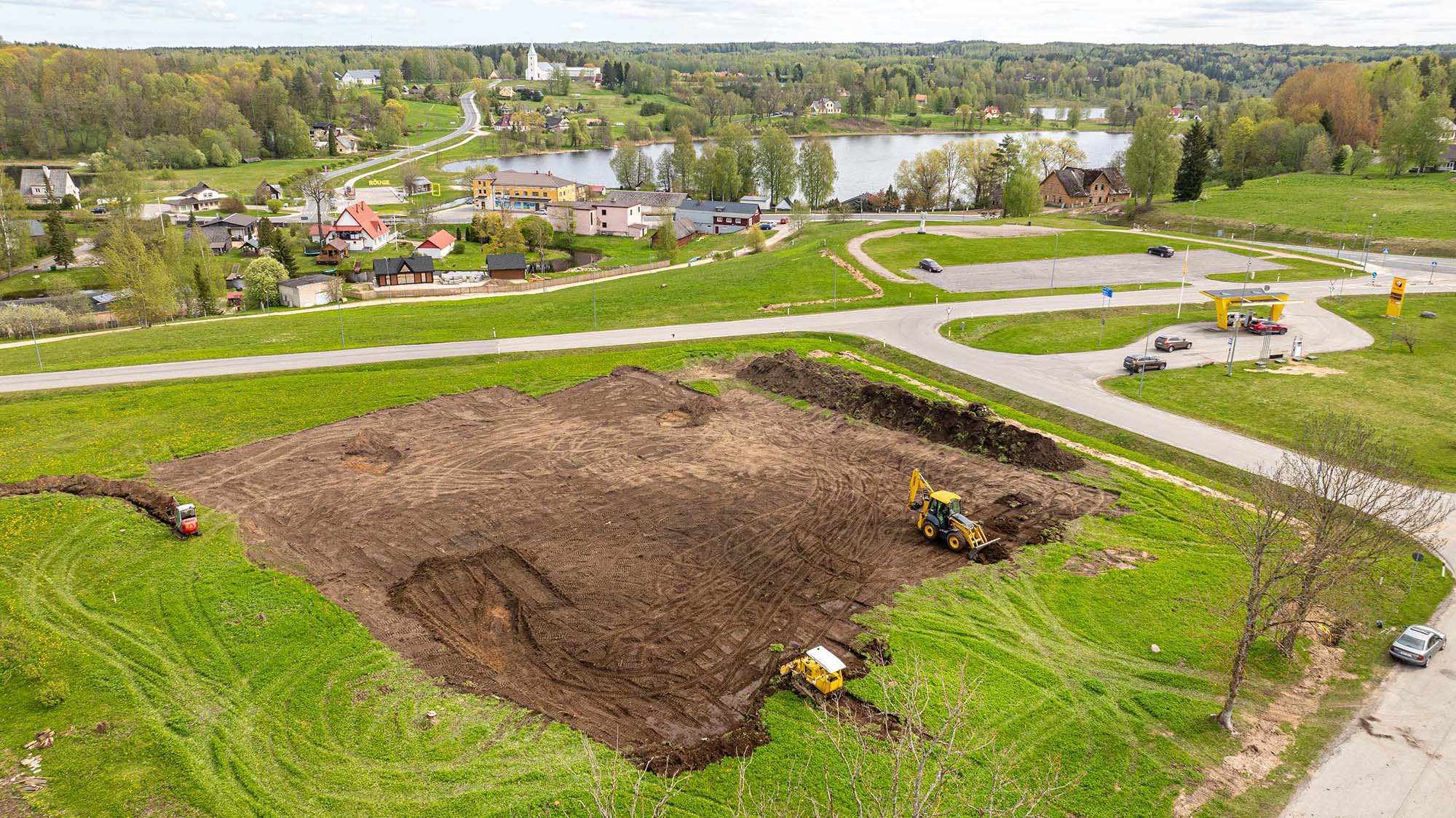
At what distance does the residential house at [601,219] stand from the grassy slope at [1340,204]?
208 feet

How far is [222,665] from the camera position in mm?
21672

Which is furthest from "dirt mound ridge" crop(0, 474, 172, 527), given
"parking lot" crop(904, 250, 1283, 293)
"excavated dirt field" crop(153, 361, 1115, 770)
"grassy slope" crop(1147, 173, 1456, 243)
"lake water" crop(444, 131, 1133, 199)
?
"lake water" crop(444, 131, 1133, 199)

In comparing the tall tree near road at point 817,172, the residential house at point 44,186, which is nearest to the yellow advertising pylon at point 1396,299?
the tall tree near road at point 817,172

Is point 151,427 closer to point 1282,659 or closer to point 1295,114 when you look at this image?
point 1282,659

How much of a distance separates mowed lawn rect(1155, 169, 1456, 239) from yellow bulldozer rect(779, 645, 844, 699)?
8080 cm

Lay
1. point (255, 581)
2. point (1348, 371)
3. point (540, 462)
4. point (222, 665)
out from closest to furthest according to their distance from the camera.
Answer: point (222, 665)
point (255, 581)
point (540, 462)
point (1348, 371)

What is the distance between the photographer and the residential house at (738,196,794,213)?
12931 centimetres

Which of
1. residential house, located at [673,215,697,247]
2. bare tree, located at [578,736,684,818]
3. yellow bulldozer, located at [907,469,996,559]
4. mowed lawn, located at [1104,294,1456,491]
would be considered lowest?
bare tree, located at [578,736,684,818]

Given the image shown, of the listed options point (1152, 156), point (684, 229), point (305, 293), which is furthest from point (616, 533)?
point (1152, 156)

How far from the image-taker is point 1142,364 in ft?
146

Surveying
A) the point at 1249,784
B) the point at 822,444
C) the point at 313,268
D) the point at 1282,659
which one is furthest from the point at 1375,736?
the point at 313,268

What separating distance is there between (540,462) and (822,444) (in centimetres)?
1204

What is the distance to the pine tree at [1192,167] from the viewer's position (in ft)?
309

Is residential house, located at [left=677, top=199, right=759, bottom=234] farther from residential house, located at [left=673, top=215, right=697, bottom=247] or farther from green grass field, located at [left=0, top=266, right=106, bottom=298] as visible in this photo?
green grass field, located at [left=0, top=266, right=106, bottom=298]
